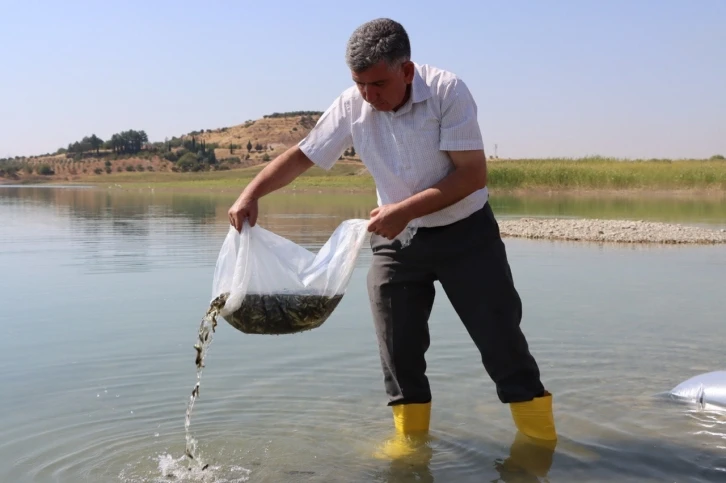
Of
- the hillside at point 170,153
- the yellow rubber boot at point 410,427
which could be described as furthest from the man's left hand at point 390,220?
the hillside at point 170,153

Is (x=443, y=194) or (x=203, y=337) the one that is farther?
(x=203, y=337)

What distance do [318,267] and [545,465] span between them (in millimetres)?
1356

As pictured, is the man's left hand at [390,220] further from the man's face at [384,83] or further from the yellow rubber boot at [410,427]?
the yellow rubber boot at [410,427]

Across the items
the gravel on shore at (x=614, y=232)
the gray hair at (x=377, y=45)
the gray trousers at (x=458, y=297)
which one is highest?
the gray hair at (x=377, y=45)

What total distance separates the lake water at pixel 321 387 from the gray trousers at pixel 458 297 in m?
0.43

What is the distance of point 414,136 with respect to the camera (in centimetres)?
384

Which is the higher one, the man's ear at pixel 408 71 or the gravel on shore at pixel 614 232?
the man's ear at pixel 408 71

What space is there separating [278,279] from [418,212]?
831 mm

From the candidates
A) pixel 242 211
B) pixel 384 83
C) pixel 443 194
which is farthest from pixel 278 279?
pixel 384 83

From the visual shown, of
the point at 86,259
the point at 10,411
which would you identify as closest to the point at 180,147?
the point at 86,259

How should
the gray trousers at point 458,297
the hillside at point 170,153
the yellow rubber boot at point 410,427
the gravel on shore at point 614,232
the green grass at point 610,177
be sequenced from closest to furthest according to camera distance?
the gray trousers at point 458,297
the yellow rubber boot at point 410,427
the gravel on shore at point 614,232
the green grass at point 610,177
the hillside at point 170,153

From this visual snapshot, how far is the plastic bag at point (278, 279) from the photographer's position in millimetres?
4156

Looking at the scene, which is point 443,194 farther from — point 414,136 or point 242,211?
point 242,211

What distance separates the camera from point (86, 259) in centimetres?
1187
